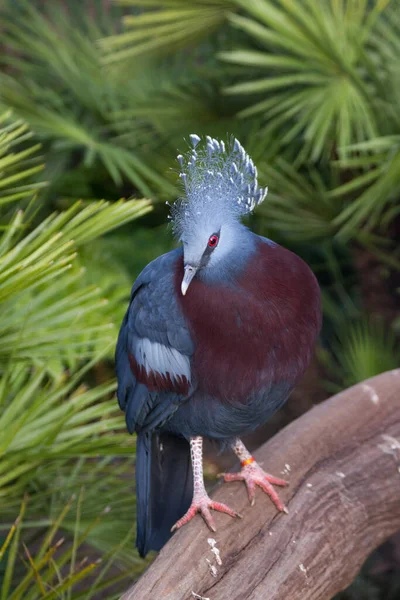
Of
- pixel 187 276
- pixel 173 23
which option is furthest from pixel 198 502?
pixel 173 23

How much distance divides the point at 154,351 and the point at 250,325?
0.18 meters

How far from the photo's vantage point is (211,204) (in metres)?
1.12

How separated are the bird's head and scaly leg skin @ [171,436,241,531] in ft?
1.13

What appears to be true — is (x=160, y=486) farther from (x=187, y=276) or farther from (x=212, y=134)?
(x=212, y=134)

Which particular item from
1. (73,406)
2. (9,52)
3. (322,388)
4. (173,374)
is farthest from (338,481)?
(9,52)

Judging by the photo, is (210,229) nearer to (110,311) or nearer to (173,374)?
(173,374)

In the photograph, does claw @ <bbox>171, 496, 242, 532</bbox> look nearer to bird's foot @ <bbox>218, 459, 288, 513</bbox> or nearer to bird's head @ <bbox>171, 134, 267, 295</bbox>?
bird's foot @ <bbox>218, 459, 288, 513</bbox>

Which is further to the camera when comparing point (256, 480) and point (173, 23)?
point (173, 23)

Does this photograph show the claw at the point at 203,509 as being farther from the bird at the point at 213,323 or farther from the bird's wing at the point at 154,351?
the bird's wing at the point at 154,351

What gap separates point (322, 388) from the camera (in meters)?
2.69

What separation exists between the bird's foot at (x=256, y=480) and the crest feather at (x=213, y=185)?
18.9 inches

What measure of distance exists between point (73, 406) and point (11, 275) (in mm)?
316

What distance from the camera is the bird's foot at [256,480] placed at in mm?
1323

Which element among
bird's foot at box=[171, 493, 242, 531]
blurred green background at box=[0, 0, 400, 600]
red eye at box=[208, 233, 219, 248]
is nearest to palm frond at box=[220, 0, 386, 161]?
blurred green background at box=[0, 0, 400, 600]
